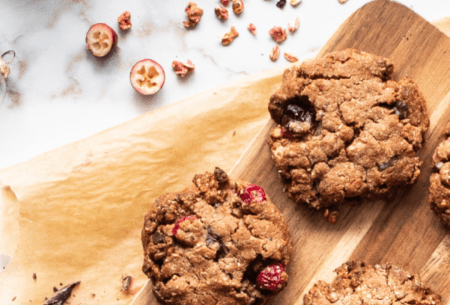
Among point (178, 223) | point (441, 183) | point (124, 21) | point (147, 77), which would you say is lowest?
point (178, 223)

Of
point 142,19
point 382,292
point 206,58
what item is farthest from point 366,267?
point 142,19

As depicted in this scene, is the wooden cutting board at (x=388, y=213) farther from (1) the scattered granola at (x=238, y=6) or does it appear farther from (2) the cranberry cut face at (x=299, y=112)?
(1) the scattered granola at (x=238, y=6)

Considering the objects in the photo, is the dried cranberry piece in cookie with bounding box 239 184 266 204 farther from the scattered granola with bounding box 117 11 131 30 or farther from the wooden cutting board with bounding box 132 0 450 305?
the scattered granola with bounding box 117 11 131 30

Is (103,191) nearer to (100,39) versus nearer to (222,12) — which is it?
(100,39)

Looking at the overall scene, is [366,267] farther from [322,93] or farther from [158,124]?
[158,124]

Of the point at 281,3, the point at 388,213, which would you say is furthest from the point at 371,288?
the point at 281,3

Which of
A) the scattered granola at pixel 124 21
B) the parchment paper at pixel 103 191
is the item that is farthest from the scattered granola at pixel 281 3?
the scattered granola at pixel 124 21
